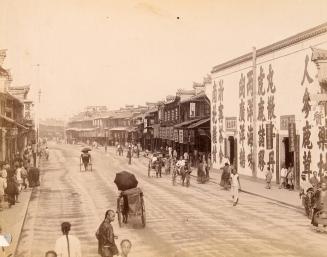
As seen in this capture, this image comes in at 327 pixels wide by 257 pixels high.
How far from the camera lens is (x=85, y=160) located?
16922 millimetres

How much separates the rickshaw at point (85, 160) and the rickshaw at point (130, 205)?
2169 millimetres

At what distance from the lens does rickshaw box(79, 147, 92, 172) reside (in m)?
16.6

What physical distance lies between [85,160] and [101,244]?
5.13 m

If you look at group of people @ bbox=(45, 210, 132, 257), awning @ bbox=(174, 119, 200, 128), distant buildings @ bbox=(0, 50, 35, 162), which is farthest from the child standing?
group of people @ bbox=(45, 210, 132, 257)

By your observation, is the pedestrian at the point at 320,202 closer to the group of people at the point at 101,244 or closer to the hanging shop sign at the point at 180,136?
the group of people at the point at 101,244

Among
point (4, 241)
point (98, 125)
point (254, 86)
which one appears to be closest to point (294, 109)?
point (254, 86)

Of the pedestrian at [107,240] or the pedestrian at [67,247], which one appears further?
the pedestrian at [107,240]

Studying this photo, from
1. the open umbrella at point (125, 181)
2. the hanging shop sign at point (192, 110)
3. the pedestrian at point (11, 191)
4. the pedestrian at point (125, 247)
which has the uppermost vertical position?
the hanging shop sign at point (192, 110)

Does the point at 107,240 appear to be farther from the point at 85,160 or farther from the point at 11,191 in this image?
the point at 85,160

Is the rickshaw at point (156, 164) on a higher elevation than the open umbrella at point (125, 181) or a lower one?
higher

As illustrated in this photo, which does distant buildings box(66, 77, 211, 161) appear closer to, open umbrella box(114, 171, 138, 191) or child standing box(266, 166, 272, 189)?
open umbrella box(114, 171, 138, 191)

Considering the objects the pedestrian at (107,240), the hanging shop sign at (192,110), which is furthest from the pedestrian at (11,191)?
the hanging shop sign at (192,110)

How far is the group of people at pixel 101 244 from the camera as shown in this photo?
11.6m

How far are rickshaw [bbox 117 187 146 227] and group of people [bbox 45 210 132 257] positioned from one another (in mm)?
1953
